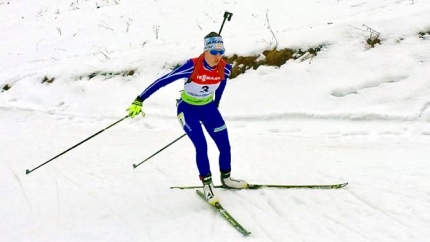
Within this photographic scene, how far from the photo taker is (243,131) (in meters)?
8.09

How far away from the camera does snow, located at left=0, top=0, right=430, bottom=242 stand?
5.07 meters

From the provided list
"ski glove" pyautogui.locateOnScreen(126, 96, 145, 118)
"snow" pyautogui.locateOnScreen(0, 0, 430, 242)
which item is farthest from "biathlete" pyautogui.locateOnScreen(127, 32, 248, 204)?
"snow" pyautogui.locateOnScreen(0, 0, 430, 242)

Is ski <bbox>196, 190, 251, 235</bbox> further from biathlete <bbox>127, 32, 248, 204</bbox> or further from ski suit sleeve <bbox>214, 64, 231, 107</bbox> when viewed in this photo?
ski suit sleeve <bbox>214, 64, 231, 107</bbox>

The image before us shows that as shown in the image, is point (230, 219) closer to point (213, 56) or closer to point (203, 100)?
point (203, 100)

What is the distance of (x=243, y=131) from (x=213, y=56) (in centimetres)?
310

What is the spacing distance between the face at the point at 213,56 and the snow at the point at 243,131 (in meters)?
1.73

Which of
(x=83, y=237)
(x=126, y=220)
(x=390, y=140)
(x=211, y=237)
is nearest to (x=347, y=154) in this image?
(x=390, y=140)

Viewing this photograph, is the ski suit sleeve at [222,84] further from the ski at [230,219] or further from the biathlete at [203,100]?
the ski at [230,219]

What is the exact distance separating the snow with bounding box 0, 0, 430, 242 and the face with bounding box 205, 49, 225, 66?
68.0 inches

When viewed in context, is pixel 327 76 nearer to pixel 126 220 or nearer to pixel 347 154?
pixel 347 154

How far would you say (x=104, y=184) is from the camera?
6.51m

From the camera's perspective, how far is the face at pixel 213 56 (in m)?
5.15

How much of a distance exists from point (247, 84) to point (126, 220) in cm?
450

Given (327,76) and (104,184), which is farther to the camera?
Answer: (327,76)
